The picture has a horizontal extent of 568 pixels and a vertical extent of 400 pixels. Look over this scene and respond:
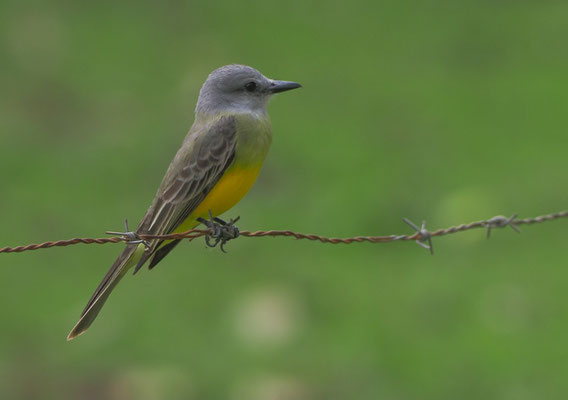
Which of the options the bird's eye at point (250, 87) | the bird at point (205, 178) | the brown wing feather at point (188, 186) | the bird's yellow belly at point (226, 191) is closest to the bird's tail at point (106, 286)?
the bird at point (205, 178)

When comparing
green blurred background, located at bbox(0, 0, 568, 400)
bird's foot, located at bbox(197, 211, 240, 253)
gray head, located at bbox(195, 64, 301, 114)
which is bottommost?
green blurred background, located at bbox(0, 0, 568, 400)

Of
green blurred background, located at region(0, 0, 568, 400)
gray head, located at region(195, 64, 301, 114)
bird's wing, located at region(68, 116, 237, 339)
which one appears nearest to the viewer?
bird's wing, located at region(68, 116, 237, 339)

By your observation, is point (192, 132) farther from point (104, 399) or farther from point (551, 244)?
point (551, 244)

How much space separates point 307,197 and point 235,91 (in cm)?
658

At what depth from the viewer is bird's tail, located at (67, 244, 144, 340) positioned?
5.78 m

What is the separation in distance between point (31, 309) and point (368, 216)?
3.78 meters

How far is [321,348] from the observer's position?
967cm

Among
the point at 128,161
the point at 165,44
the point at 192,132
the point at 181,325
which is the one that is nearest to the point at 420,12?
the point at 165,44

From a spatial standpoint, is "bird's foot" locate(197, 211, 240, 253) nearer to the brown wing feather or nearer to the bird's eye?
the brown wing feather

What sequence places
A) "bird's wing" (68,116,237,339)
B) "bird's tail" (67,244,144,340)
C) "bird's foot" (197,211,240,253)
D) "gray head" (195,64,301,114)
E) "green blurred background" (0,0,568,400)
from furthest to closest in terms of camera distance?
"green blurred background" (0,0,568,400) → "gray head" (195,64,301,114) → "bird's wing" (68,116,237,339) → "bird's foot" (197,211,240,253) → "bird's tail" (67,244,144,340)

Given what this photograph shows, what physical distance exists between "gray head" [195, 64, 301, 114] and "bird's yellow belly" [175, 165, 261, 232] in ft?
1.47

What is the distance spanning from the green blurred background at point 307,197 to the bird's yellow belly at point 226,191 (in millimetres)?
3168

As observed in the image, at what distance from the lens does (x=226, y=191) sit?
6.22 metres

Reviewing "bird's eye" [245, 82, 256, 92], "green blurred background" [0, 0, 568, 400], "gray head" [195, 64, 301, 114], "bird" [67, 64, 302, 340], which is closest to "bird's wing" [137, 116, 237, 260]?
"bird" [67, 64, 302, 340]
